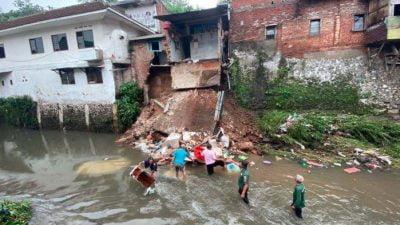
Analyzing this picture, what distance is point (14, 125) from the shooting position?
2102 centimetres

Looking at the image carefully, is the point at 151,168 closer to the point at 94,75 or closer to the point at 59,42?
the point at 94,75

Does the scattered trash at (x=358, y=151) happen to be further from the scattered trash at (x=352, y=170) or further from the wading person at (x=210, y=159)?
the wading person at (x=210, y=159)

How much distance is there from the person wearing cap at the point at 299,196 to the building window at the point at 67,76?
17144 millimetres

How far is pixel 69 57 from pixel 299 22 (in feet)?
51.1

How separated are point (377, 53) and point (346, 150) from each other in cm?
651

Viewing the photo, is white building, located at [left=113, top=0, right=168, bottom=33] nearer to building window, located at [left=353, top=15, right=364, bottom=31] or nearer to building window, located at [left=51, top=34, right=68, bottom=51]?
building window, located at [left=51, top=34, right=68, bottom=51]

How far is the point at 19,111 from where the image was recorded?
20328 millimetres

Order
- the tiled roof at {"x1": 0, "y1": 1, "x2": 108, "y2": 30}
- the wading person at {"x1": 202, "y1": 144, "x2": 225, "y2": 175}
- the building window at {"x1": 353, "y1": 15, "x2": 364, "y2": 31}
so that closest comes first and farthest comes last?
the wading person at {"x1": 202, "y1": 144, "x2": 225, "y2": 175} → the building window at {"x1": 353, "y1": 15, "x2": 364, "y2": 31} → the tiled roof at {"x1": 0, "y1": 1, "x2": 108, "y2": 30}

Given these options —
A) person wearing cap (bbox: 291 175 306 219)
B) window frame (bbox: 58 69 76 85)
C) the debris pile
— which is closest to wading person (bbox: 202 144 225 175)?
the debris pile

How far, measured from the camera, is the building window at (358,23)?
1472cm

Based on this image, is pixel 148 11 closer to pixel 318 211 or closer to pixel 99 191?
pixel 99 191

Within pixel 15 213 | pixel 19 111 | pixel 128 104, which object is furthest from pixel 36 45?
pixel 15 213

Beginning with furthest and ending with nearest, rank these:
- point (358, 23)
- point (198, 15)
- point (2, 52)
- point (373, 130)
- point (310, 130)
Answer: point (2, 52), point (198, 15), point (358, 23), point (310, 130), point (373, 130)

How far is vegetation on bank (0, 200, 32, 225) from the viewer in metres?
6.90
